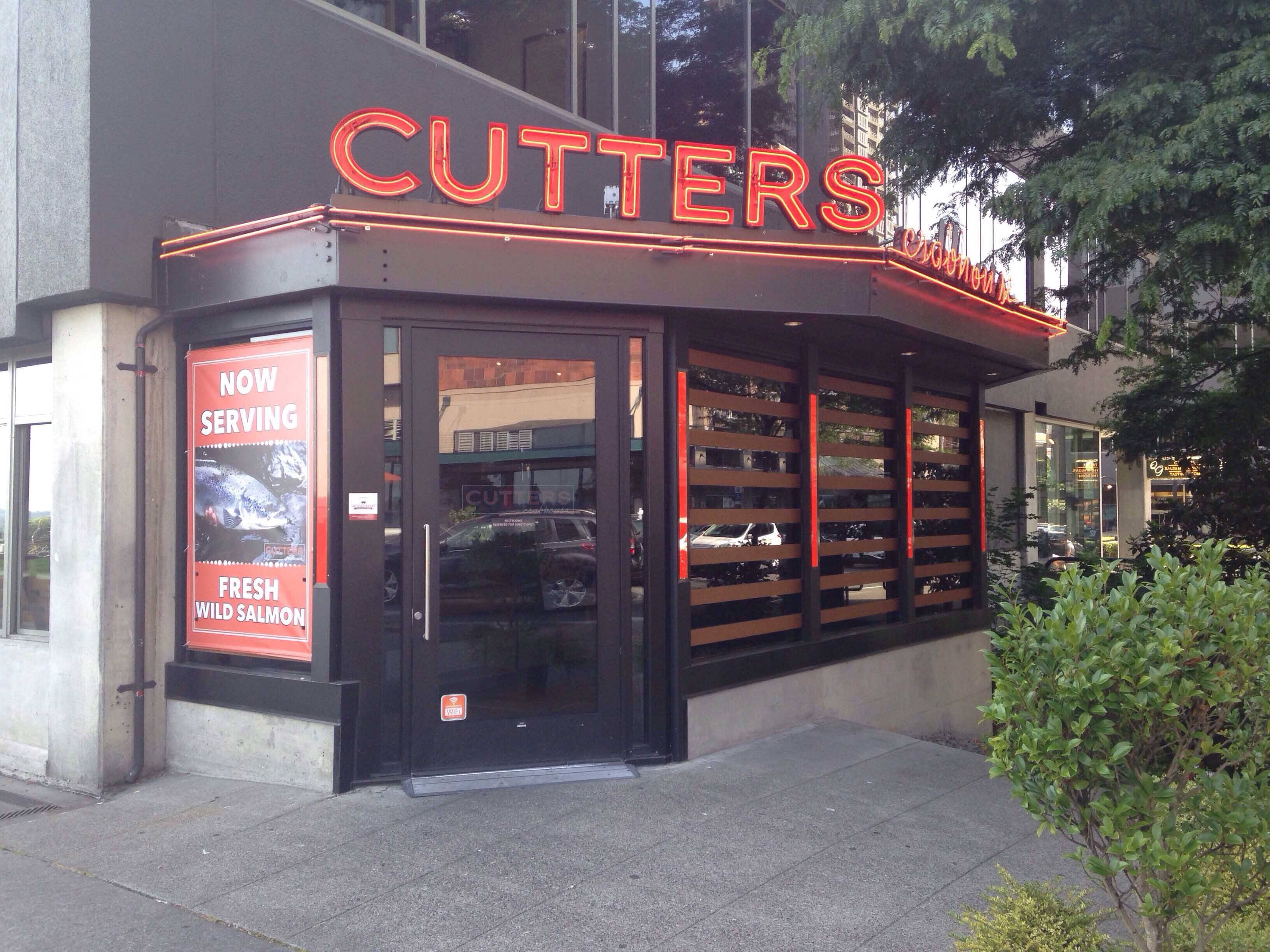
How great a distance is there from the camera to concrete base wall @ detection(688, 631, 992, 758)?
7.27m

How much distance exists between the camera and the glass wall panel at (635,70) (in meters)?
10.6

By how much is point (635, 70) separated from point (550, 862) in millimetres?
8154

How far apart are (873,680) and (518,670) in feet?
12.0

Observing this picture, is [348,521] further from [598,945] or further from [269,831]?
[598,945]

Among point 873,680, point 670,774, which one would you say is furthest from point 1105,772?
point 873,680

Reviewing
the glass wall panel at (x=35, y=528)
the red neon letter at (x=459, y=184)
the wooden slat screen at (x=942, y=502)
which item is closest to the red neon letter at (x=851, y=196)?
the red neon letter at (x=459, y=184)

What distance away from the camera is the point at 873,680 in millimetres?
9008

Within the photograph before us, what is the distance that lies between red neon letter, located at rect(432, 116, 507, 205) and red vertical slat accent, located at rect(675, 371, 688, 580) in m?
1.72

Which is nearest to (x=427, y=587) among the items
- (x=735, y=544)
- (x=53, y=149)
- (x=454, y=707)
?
(x=454, y=707)

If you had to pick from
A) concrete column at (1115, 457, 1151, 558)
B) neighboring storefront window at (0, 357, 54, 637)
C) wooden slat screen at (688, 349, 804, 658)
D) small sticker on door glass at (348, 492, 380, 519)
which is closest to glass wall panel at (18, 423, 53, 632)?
neighboring storefront window at (0, 357, 54, 637)

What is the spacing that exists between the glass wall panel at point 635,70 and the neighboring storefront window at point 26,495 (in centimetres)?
575

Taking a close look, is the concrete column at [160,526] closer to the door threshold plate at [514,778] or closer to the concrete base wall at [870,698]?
the door threshold plate at [514,778]

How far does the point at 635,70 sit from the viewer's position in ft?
35.3

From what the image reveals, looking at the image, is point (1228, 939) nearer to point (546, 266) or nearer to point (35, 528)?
point (546, 266)
